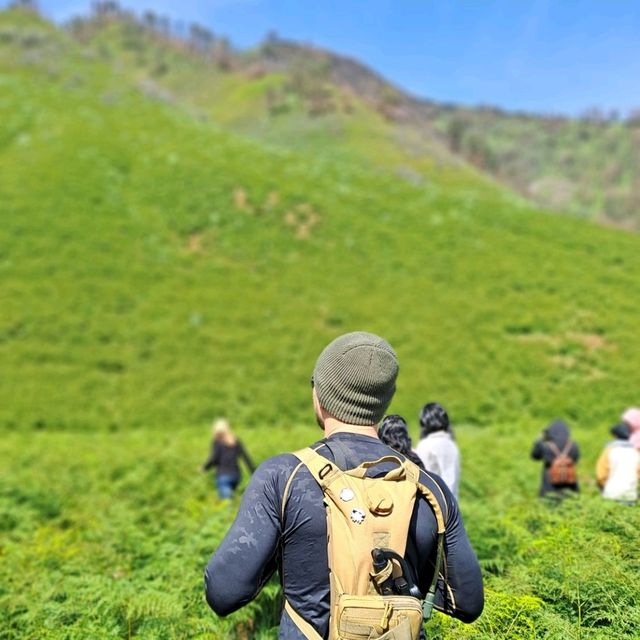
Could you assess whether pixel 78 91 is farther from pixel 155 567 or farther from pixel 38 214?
pixel 155 567

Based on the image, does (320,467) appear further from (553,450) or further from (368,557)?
(553,450)

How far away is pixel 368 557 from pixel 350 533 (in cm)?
11

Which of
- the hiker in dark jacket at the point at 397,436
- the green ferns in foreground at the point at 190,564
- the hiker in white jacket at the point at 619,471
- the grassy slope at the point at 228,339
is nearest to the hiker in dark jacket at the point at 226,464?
the green ferns in foreground at the point at 190,564

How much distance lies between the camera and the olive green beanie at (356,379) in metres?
2.50

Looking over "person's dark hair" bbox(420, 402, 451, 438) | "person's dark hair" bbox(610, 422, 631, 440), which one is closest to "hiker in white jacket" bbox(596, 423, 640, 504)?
"person's dark hair" bbox(610, 422, 631, 440)

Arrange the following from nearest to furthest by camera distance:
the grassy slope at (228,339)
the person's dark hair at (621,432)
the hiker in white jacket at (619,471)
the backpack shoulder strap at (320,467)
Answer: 1. the backpack shoulder strap at (320,467)
2. the grassy slope at (228,339)
3. the hiker in white jacket at (619,471)
4. the person's dark hair at (621,432)

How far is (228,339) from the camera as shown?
18609 millimetres

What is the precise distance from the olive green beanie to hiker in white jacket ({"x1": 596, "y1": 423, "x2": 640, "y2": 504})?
510cm

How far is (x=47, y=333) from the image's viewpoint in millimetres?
18062

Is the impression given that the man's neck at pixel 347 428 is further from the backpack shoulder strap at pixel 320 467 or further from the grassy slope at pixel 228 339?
the grassy slope at pixel 228 339

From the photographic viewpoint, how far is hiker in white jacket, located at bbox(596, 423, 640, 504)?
659 centimetres

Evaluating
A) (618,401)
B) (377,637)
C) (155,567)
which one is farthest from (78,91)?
(377,637)

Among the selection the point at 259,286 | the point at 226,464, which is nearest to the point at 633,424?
the point at 226,464

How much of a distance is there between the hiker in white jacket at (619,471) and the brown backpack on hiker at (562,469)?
971 mm
